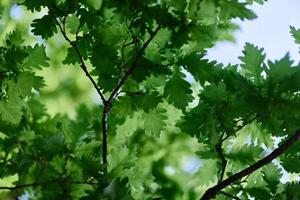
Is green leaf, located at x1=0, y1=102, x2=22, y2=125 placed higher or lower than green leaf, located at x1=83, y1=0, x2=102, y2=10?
lower

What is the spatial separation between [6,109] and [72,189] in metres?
0.39

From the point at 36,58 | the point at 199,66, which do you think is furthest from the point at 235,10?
the point at 36,58

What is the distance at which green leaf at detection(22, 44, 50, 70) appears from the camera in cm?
183

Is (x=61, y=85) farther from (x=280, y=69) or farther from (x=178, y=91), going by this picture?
(x=280, y=69)

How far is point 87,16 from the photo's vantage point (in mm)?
1635

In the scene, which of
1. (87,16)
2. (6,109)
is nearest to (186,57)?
(87,16)

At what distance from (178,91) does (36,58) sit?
55 cm

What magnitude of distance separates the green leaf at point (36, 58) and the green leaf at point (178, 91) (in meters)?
0.49

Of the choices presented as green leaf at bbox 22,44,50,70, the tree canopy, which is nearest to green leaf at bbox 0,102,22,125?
the tree canopy

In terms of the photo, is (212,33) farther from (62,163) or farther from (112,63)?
(62,163)

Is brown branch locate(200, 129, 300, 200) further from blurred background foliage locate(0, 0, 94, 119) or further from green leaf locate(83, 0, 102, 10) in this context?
blurred background foliage locate(0, 0, 94, 119)

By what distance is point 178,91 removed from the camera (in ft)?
5.62

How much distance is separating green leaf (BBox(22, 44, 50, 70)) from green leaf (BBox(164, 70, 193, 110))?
0.49 meters

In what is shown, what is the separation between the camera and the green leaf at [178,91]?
1706 millimetres
